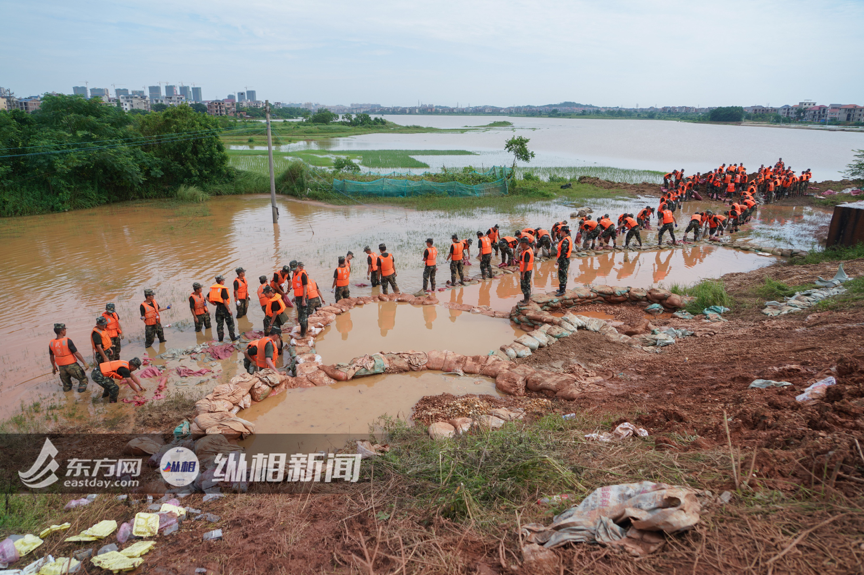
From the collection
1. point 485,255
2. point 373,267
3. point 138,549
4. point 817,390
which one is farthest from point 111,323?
point 817,390

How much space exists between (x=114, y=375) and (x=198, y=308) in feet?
8.10

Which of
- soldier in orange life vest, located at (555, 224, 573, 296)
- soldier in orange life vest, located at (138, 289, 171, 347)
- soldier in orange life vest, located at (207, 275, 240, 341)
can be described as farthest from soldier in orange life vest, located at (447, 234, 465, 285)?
soldier in orange life vest, located at (138, 289, 171, 347)

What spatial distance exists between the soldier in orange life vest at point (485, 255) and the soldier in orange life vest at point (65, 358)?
8.87 metres

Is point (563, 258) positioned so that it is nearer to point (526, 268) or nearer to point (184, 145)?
point (526, 268)

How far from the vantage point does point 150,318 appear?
28.6 ft

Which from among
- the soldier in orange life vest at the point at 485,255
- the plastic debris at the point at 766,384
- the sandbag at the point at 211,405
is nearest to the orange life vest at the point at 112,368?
the sandbag at the point at 211,405

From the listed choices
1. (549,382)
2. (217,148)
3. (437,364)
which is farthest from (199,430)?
(217,148)

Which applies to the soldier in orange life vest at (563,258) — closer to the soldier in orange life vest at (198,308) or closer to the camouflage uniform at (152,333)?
the soldier in orange life vest at (198,308)

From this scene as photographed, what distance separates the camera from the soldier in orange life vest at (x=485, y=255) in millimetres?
12453

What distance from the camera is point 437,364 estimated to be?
8031mm

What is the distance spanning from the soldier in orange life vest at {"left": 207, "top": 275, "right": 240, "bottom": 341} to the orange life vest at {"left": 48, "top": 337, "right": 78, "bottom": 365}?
2.30 meters

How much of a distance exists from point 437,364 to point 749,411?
4.50 meters

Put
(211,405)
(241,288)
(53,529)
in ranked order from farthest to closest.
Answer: (241,288) < (211,405) < (53,529)

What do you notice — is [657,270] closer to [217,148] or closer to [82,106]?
[217,148]
